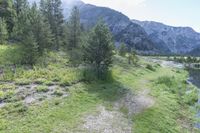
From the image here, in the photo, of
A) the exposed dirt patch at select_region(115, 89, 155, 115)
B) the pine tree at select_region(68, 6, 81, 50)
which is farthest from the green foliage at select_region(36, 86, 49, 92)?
the pine tree at select_region(68, 6, 81, 50)

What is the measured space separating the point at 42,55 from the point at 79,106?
3897 cm

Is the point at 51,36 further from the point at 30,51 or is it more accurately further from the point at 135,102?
the point at 135,102

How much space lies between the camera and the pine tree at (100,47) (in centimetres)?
6556

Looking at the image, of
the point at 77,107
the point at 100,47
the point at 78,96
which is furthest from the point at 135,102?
the point at 100,47

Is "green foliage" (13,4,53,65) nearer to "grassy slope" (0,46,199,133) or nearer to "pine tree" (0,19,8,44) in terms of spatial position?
"pine tree" (0,19,8,44)

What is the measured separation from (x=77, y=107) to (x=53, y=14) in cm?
6771

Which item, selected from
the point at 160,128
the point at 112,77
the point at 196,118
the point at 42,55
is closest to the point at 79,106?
the point at 160,128

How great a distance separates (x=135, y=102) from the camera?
4969 centimetres

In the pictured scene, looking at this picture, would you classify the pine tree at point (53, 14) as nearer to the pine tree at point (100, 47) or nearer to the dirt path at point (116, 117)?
the pine tree at point (100, 47)

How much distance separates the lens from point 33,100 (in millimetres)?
42438

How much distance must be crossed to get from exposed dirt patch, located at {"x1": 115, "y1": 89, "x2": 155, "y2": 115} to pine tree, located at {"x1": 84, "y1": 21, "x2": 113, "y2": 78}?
13.3 m

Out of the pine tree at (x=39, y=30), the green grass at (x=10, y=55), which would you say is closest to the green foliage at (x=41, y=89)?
the green grass at (x=10, y=55)

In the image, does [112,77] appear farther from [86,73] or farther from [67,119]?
[67,119]

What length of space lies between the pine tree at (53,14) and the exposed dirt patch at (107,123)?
60.4 meters
